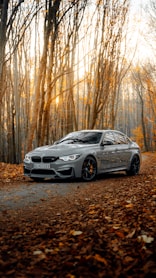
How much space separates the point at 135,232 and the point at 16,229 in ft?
4.95

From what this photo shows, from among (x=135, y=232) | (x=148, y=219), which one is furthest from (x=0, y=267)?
(x=148, y=219)

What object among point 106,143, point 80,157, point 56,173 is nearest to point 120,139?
point 106,143

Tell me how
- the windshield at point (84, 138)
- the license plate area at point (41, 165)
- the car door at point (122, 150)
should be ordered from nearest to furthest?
the license plate area at point (41, 165), the windshield at point (84, 138), the car door at point (122, 150)

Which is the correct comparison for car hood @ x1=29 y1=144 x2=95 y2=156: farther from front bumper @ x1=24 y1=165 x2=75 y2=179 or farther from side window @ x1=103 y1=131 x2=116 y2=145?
side window @ x1=103 y1=131 x2=116 y2=145

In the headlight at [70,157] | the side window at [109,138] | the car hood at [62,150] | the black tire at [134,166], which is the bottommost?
the black tire at [134,166]

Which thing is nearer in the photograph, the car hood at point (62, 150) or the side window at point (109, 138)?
the car hood at point (62, 150)

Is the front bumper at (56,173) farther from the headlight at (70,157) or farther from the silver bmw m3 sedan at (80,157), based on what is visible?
the headlight at (70,157)

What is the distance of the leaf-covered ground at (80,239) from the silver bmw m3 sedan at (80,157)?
239cm

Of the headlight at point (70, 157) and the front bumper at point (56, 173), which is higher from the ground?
the headlight at point (70, 157)

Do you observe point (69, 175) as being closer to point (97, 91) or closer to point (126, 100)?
point (97, 91)

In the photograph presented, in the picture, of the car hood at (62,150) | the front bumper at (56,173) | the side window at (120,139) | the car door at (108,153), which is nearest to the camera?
the front bumper at (56,173)

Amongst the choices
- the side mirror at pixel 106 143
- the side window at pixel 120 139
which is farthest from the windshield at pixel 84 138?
the side window at pixel 120 139

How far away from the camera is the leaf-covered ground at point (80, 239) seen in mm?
2828

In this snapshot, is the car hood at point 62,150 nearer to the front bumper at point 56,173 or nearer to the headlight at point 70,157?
the headlight at point 70,157
